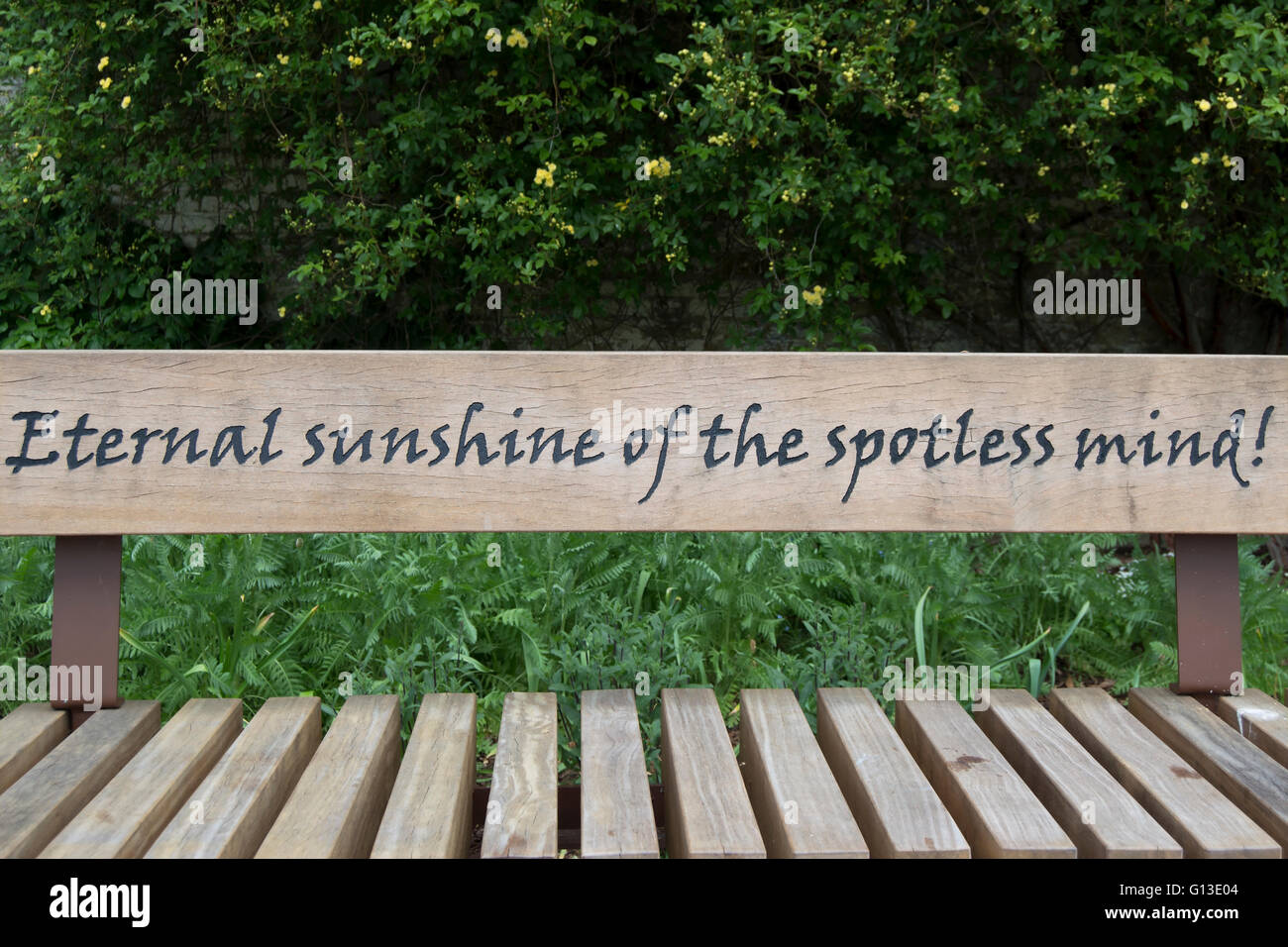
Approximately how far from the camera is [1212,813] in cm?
136

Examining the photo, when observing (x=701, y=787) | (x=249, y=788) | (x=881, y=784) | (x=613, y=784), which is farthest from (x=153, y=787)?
(x=881, y=784)

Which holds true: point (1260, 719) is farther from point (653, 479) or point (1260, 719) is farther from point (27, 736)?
point (27, 736)

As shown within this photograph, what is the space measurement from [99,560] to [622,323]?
12.8 feet

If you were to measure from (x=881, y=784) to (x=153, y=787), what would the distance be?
94 centimetres

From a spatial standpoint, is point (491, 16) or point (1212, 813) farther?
point (491, 16)

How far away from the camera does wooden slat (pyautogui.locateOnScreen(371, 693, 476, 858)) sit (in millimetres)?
1270

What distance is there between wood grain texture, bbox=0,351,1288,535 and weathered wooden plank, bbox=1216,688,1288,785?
0.92 feet

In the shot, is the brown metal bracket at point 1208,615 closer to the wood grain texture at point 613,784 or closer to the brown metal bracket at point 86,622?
the wood grain texture at point 613,784

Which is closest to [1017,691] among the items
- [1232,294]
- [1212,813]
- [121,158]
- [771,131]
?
[1212,813]

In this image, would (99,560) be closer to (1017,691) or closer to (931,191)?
(1017,691)

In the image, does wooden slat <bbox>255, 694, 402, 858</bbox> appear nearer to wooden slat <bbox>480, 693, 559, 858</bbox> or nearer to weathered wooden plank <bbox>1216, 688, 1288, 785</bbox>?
wooden slat <bbox>480, 693, 559, 858</bbox>

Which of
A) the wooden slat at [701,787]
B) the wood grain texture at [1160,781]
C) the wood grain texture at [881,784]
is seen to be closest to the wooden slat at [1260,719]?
the wood grain texture at [1160,781]

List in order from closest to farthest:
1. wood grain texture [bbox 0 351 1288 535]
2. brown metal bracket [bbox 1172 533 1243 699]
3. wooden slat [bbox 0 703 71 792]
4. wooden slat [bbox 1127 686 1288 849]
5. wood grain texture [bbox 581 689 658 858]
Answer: wood grain texture [bbox 581 689 658 858] → wooden slat [bbox 1127 686 1288 849] → wooden slat [bbox 0 703 71 792] → wood grain texture [bbox 0 351 1288 535] → brown metal bracket [bbox 1172 533 1243 699]

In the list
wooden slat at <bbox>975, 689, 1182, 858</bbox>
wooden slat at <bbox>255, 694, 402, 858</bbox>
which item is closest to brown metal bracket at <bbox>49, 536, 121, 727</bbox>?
wooden slat at <bbox>255, 694, 402, 858</bbox>
